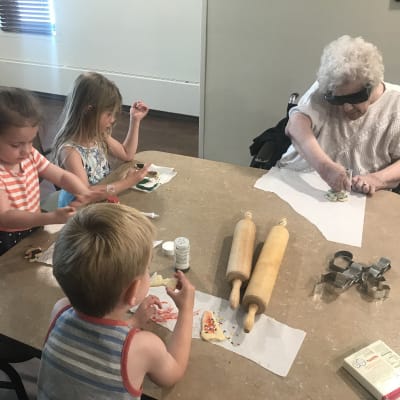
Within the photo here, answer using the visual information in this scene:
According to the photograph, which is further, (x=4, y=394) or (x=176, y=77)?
(x=176, y=77)

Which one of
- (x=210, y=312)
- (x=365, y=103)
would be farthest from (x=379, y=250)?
(x=365, y=103)

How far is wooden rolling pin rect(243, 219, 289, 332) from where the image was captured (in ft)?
3.43

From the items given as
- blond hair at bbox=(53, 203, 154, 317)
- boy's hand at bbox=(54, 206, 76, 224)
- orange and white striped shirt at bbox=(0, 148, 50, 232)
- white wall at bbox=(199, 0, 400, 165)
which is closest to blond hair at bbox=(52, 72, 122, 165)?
orange and white striped shirt at bbox=(0, 148, 50, 232)

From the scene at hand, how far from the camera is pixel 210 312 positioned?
3.50ft

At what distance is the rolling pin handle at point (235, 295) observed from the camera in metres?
1.05

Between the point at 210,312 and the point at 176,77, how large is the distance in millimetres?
3603

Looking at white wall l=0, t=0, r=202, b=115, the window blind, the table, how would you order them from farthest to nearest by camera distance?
the window blind < white wall l=0, t=0, r=202, b=115 < the table

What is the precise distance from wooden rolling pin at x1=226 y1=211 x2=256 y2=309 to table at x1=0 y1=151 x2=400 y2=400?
0.05m

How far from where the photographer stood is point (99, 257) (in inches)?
31.2

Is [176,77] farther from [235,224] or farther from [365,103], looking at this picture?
[235,224]

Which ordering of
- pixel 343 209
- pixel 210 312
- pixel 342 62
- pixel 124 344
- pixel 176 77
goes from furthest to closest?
pixel 176 77 → pixel 342 62 → pixel 343 209 → pixel 210 312 → pixel 124 344

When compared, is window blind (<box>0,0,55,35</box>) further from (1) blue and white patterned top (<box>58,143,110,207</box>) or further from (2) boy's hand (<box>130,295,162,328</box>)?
(2) boy's hand (<box>130,295,162,328</box>)

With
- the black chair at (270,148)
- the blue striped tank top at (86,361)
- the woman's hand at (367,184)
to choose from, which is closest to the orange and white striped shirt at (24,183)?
the blue striped tank top at (86,361)

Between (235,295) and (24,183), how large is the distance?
2.76 feet
